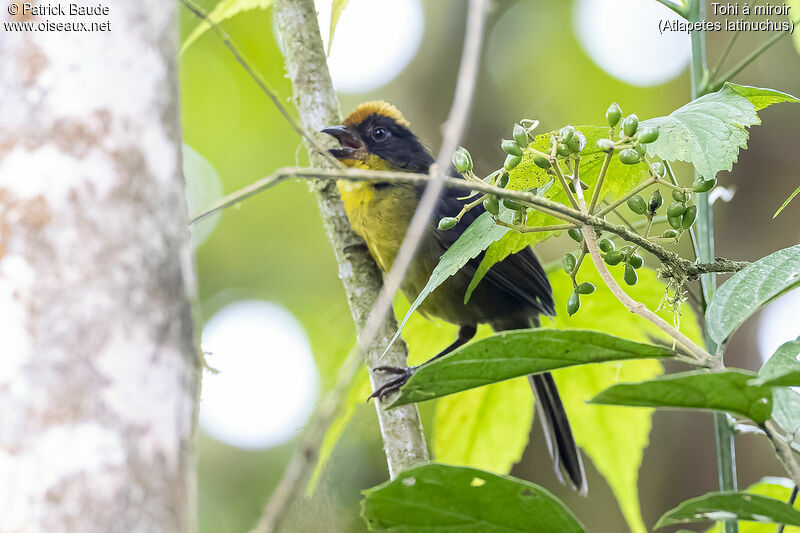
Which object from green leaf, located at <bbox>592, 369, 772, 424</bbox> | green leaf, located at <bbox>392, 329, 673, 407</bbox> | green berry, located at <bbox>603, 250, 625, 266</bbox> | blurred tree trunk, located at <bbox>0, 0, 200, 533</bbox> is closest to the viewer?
blurred tree trunk, located at <bbox>0, 0, 200, 533</bbox>

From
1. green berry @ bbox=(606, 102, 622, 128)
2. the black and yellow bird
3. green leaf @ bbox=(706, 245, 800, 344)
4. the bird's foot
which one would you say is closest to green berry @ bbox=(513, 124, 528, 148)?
green berry @ bbox=(606, 102, 622, 128)

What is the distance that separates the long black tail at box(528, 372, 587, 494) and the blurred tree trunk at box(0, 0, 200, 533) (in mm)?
2148

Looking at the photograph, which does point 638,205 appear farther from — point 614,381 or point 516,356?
point 614,381

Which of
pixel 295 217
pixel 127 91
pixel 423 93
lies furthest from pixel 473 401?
pixel 295 217

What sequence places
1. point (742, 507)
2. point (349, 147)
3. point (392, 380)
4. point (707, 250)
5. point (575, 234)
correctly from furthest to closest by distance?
point (349, 147), point (392, 380), point (707, 250), point (575, 234), point (742, 507)

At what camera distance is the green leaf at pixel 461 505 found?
1.00 m

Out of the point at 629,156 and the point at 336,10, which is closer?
the point at 629,156

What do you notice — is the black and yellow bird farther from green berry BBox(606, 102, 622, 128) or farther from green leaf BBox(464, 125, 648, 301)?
green berry BBox(606, 102, 622, 128)

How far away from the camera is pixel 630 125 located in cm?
111

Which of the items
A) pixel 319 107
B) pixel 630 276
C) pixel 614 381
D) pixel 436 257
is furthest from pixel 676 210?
pixel 436 257

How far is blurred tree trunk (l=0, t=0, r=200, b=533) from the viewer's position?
69 centimetres

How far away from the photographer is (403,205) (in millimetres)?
2756

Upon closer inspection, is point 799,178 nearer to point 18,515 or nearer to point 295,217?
point 295,217

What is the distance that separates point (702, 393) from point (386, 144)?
2287 mm
